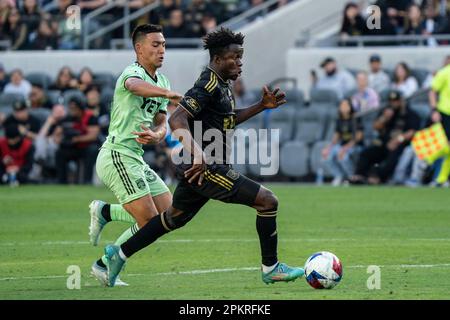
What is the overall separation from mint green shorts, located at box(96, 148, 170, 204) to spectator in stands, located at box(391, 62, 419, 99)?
1553 cm

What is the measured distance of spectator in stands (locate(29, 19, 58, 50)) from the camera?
31.3 m

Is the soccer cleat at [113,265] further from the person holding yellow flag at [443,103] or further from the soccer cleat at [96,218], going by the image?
the person holding yellow flag at [443,103]

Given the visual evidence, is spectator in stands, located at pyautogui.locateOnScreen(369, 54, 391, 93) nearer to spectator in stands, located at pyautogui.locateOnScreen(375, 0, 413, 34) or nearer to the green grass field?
spectator in stands, located at pyautogui.locateOnScreen(375, 0, 413, 34)

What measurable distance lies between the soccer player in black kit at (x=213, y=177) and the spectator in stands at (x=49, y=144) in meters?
16.1

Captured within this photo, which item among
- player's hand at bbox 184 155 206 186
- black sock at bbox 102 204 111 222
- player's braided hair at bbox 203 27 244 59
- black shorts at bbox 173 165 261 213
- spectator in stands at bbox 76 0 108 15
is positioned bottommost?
black sock at bbox 102 204 111 222

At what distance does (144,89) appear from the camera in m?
11.8

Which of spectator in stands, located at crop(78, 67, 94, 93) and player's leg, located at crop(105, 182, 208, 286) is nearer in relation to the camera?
player's leg, located at crop(105, 182, 208, 286)

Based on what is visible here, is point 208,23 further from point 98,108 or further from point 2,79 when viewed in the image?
point 2,79

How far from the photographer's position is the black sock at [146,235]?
11602mm

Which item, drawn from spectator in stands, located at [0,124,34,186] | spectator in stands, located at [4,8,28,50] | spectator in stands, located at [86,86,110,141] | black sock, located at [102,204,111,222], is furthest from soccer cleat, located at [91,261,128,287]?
spectator in stands, located at [4,8,28,50]

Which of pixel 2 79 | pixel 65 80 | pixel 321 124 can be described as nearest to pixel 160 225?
pixel 321 124

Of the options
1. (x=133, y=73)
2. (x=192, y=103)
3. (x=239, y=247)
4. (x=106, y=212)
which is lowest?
(x=239, y=247)

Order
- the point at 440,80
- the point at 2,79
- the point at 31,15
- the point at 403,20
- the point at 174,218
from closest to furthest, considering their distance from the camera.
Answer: the point at 174,218 → the point at 440,80 → the point at 403,20 → the point at 2,79 → the point at 31,15

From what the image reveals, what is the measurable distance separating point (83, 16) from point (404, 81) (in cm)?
871
